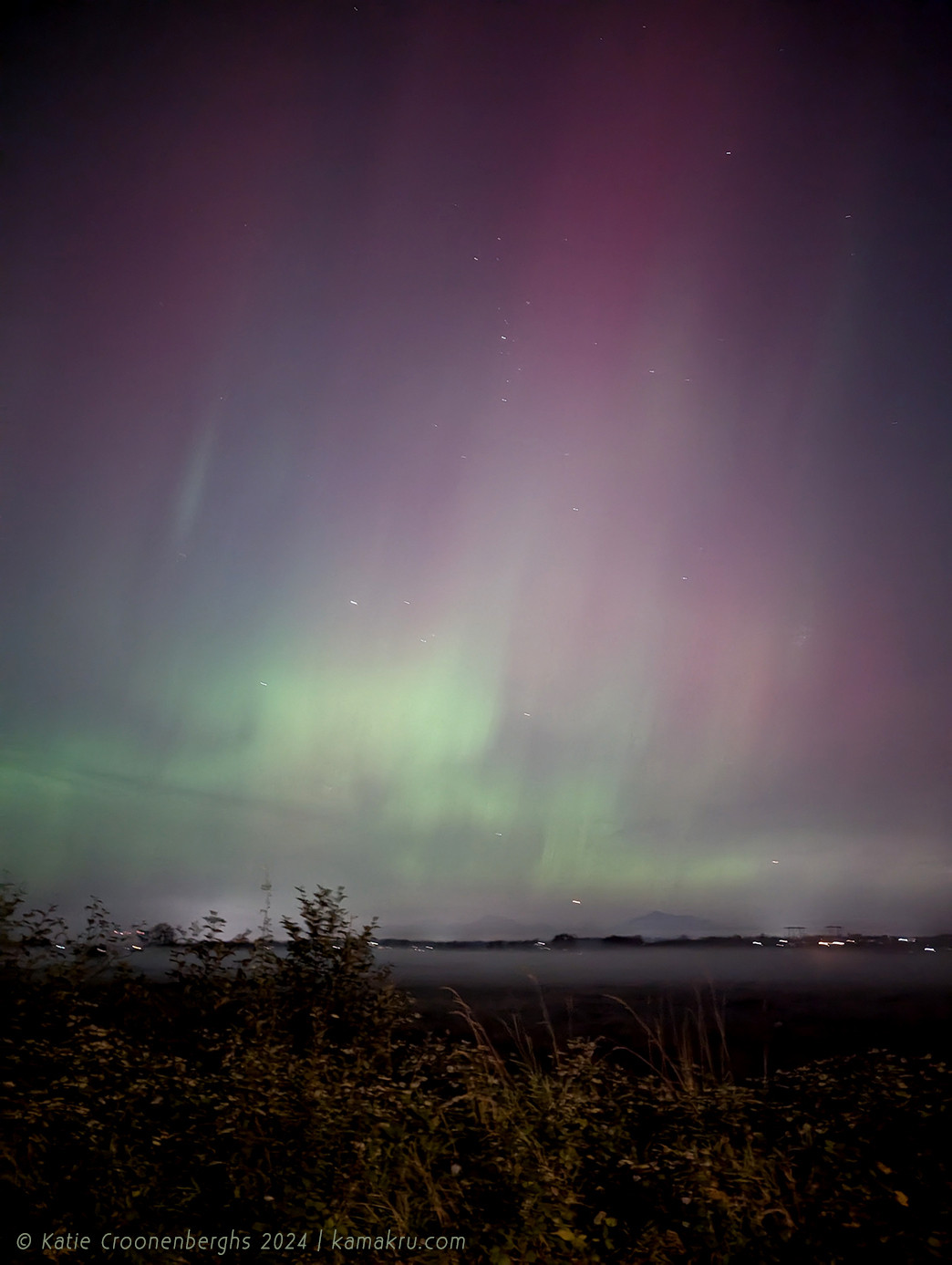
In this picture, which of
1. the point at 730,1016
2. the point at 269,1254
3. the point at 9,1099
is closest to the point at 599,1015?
the point at 730,1016

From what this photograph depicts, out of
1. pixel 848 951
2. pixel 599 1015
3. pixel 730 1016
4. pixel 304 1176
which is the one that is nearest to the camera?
pixel 304 1176

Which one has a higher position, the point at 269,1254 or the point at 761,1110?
the point at 761,1110

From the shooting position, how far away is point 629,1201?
3.78 m

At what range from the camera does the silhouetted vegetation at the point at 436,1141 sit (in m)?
3.59

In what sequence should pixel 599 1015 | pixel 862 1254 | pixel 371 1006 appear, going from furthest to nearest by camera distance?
pixel 599 1015 < pixel 371 1006 < pixel 862 1254

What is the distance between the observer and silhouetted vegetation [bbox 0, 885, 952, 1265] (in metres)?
3.59

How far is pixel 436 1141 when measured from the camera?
401cm

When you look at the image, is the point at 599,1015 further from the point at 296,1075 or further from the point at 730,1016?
the point at 296,1075

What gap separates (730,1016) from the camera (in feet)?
21.5

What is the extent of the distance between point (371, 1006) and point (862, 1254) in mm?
2622

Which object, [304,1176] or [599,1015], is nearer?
[304,1176]

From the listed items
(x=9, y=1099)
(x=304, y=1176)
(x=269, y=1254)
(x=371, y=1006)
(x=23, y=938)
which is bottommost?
(x=269, y=1254)

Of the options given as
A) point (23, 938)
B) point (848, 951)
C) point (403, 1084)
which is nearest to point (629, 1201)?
point (403, 1084)

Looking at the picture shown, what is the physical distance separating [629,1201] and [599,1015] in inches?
88.8
